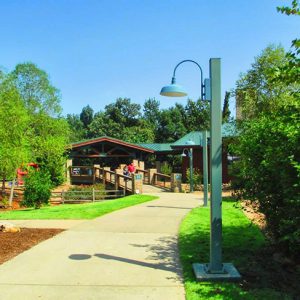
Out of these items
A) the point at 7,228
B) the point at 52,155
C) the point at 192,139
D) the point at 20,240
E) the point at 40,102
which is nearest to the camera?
the point at 20,240

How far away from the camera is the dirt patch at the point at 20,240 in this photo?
7530 mm

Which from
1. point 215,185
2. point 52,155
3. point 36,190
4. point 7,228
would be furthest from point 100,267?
point 52,155

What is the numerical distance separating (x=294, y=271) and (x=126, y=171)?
20166 mm

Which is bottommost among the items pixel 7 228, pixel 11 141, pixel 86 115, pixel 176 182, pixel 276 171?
pixel 7 228

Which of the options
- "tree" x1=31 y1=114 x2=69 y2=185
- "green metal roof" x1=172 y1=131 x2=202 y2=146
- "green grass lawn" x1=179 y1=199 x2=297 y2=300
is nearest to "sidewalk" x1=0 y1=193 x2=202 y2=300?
"green grass lawn" x1=179 y1=199 x2=297 y2=300

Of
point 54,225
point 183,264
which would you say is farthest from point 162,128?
point 183,264

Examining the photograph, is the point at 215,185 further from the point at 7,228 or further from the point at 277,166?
the point at 7,228

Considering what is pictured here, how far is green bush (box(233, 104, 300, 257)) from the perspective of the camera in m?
5.05

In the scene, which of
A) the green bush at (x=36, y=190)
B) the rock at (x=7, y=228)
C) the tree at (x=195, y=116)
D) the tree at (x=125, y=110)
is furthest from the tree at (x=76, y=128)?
the rock at (x=7, y=228)

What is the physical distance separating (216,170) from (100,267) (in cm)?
254

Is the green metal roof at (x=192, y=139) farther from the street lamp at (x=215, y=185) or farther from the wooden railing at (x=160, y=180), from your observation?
the street lamp at (x=215, y=185)

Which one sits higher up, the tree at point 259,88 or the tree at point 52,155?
the tree at point 259,88

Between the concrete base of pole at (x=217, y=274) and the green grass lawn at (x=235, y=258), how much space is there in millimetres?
93

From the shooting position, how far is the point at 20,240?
864 cm
